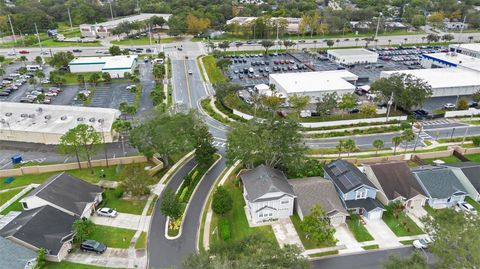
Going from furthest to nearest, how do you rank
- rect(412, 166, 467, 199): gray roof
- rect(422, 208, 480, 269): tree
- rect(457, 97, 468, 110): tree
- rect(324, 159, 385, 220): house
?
rect(457, 97, 468, 110): tree, rect(412, 166, 467, 199): gray roof, rect(324, 159, 385, 220): house, rect(422, 208, 480, 269): tree

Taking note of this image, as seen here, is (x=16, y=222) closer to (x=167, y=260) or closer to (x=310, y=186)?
(x=167, y=260)

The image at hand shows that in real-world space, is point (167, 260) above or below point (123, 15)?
below

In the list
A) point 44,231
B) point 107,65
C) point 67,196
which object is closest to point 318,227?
point 44,231

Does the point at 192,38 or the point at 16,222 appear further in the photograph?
the point at 192,38

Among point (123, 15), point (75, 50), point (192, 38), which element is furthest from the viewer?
point (123, 15)

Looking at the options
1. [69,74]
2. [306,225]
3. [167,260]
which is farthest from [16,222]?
[69,74]

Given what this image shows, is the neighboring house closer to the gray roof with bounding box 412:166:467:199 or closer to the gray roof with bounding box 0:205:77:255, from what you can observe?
the gray roof with bounding box 412:166:467:199

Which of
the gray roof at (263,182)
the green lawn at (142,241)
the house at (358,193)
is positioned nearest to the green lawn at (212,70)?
the gray roof at (263,182)

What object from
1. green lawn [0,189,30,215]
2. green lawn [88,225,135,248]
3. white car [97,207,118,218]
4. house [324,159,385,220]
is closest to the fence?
green lawn [0,189,30,215]

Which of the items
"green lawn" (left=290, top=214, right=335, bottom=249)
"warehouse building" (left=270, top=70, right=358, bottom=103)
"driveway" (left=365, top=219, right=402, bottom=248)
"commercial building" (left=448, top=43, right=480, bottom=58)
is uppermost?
"commercial building" (left=448, top=43, right=480, bottom=58)
